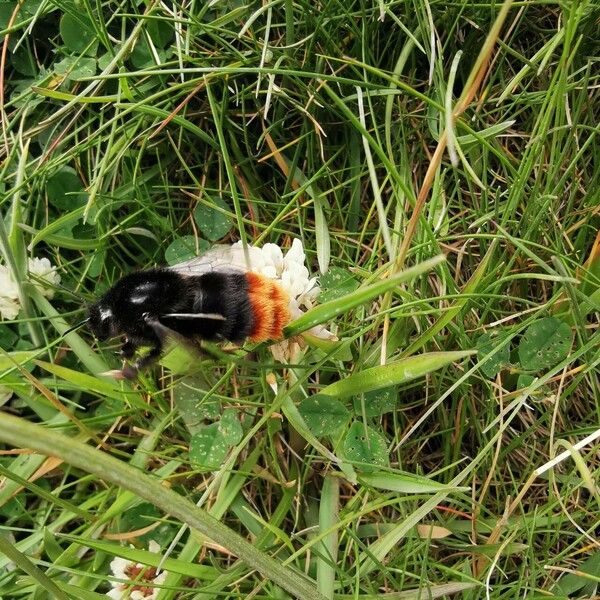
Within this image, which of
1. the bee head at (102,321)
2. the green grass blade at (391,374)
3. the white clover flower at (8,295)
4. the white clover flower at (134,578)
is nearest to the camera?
the green grass blade at (391,374)

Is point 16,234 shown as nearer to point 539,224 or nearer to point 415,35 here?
point 415,35

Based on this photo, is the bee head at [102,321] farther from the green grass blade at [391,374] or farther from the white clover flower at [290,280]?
the green grass blade at [391,374]

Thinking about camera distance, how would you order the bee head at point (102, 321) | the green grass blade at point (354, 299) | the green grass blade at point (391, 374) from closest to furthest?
1. the green grass blade at point (354, 299)
2. the green grass blade at point (391, 374)
3. the bee head at point (102, 321)

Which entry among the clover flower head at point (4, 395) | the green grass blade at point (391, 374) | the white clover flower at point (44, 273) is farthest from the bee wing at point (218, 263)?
the clover flower head at point (4, 395)

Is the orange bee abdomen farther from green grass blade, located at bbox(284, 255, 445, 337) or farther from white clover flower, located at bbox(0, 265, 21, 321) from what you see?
white clover flower, located at bbox(0, 265, 21, 321)

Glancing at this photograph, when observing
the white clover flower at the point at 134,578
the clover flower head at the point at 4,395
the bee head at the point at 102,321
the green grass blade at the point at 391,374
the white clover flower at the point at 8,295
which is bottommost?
the white clover flower at the point at 134,578

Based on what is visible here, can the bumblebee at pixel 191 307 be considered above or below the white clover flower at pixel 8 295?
above

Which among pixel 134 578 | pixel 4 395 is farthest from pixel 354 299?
pixel 4 395
